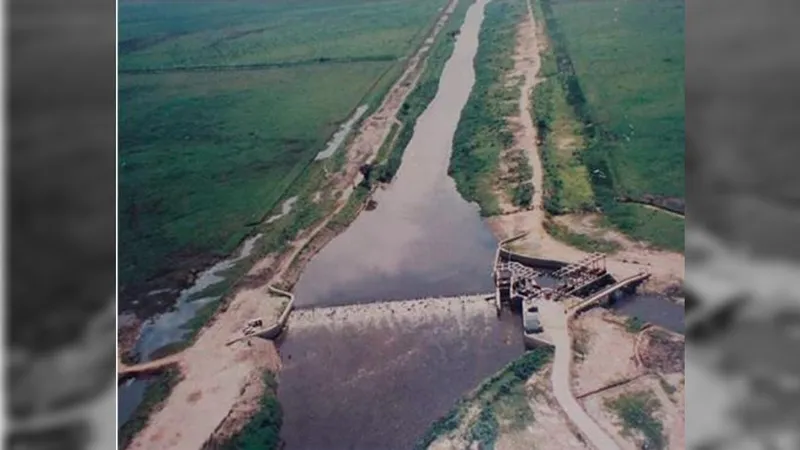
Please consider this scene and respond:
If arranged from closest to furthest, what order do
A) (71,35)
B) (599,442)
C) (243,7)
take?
(599,442) → (71,35) → (243,7)

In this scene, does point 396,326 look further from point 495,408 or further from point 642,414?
point 642,414

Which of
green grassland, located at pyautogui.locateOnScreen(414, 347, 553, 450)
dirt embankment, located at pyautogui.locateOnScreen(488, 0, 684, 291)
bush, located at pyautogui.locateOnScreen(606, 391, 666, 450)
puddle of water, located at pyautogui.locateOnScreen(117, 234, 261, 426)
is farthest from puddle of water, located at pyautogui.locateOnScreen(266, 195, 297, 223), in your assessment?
bush, located at pyautogui.locateOnScreen(606, 391, 666, 450)

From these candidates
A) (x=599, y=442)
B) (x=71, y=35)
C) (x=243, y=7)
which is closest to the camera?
(x=599, y=442)

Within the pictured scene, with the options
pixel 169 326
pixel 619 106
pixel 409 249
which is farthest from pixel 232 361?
pixel 619 106

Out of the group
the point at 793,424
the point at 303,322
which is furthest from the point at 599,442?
the point at 303,322

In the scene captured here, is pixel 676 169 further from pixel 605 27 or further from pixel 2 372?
pixel 2 372

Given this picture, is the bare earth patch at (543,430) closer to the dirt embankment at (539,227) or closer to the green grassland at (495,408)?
the green grassland at (495,408)

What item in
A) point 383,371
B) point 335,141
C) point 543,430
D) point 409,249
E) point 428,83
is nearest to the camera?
point 543,430
